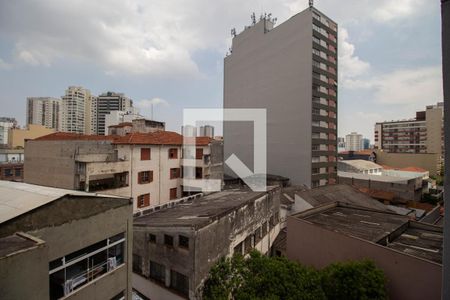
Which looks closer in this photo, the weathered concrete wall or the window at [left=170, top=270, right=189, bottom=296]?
the weathered concrete wall

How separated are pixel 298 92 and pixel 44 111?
7376 cm

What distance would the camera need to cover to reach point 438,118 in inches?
2512

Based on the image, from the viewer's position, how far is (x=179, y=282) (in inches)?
447

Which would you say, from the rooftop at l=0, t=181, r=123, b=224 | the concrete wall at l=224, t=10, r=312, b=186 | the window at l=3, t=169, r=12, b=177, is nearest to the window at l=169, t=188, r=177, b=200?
the rooftop at l=0, t=181, r=123, b=224

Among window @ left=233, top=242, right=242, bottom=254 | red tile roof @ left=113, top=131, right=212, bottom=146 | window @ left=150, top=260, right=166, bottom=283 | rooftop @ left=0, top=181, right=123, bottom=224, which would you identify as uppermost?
red tile roof @ left=113, top=131, right=212, bottom=146

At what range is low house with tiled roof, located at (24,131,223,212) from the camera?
17250mm

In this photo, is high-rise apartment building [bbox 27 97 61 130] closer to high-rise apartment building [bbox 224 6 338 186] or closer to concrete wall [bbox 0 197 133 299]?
high-rise apartment building [bbox 224 6 338 186]

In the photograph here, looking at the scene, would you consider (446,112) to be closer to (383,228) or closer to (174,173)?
(383,228)

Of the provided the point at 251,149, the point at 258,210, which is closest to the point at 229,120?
the point at 251,149

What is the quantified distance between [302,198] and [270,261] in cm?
1284

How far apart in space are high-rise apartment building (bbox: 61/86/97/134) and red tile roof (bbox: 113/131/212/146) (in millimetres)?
61323

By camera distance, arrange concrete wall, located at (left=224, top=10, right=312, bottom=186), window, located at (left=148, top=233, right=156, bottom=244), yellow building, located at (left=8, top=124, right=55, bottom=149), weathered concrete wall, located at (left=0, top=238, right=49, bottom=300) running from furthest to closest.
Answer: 1. yellow building, located at (left=8, top=124, right=55, bottom=149)
2. concrete wall, located at (left=224, top=10, right=312, bottom=186)
3. window, located at (left=148, top=233, right=156, bottom=244)
4. weathered concrete wall, located at (left=0, top=238, right=49, bottom=300)

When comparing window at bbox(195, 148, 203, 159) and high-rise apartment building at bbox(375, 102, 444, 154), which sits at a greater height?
high-rise apartment building at bbox(375, 102, 444, 154)

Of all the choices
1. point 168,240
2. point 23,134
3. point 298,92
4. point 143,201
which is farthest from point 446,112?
point 23,134
